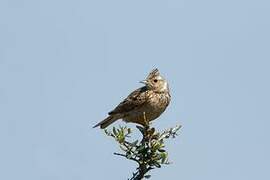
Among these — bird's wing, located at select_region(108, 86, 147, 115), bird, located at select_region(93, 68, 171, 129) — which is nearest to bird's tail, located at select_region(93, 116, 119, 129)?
bird, located at select_region(93, 68, 171, 129)

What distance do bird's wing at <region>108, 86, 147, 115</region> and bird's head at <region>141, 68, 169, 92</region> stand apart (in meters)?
0.16

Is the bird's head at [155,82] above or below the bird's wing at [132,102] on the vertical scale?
above

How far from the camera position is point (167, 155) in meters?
6.30

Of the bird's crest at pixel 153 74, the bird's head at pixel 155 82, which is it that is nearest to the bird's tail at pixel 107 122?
the bird's head at pixel 155 82

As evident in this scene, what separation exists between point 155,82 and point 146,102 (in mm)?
682

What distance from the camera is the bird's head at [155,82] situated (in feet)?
43.5

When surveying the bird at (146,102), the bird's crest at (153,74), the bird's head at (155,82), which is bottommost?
the bird at (146,102)

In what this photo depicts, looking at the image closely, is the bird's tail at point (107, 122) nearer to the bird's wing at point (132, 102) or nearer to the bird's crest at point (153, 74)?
the bird's wing at point (132, 102)

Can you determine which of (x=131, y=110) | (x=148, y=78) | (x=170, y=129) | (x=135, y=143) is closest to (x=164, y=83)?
(x=148, y=78)

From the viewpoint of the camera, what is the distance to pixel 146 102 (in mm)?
12883

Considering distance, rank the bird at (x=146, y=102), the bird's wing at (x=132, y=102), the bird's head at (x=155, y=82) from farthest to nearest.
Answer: the bird's head at (x=155, y=82) < the bird's wing at (x=132, y=102) < the bird at (x=146, y=102)

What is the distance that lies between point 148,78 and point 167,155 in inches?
285

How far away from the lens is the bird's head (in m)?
13.2

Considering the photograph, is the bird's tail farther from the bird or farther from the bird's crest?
the bird's crest
